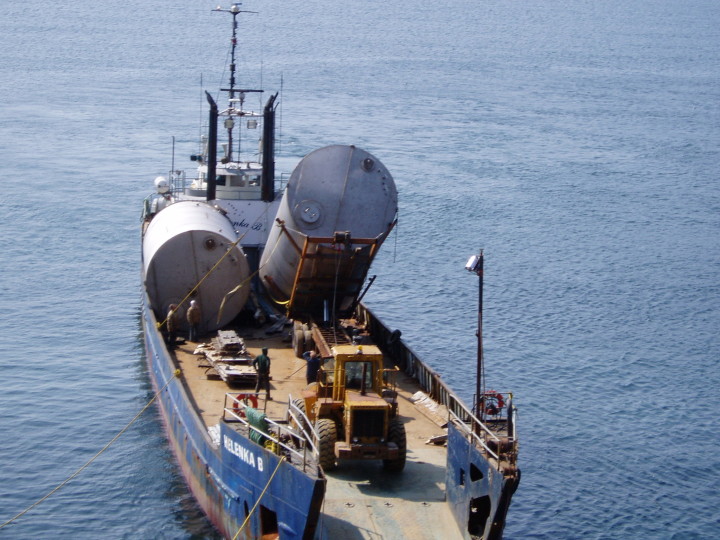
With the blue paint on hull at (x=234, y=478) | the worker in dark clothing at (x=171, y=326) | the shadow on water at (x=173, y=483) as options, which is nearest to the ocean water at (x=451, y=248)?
the shadow on water at (x=173, y=483)

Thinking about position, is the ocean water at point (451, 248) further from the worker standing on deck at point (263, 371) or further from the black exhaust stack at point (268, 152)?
the black exhaust stack at point (268, 152)

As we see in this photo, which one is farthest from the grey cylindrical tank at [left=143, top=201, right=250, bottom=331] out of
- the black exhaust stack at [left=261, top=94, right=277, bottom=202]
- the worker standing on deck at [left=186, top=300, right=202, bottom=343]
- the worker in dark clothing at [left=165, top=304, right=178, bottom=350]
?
the black exhaust stack at [left=261, top=94, right=277, bottom=202]

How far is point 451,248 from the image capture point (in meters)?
52.7

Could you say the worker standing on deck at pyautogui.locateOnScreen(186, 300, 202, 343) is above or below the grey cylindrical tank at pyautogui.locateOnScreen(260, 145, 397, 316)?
below

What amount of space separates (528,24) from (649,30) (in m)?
17.4

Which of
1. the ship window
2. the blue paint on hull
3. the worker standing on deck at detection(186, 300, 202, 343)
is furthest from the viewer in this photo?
the ship window

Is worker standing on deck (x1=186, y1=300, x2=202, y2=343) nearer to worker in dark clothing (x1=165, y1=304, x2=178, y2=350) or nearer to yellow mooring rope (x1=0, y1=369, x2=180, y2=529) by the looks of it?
worker in dark clothing (x1=165, y1=304, x2=178, y2=350)

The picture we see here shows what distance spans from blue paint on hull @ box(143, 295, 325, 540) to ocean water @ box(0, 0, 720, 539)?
129 cm

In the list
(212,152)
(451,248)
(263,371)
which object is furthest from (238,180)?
(451,248)

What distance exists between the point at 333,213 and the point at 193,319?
532 centimetres

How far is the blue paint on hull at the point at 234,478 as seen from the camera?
1889 cm

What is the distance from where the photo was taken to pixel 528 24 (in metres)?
157

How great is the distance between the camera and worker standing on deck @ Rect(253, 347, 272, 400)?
25109mm

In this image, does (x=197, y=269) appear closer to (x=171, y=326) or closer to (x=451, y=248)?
(x=171, y=326)
